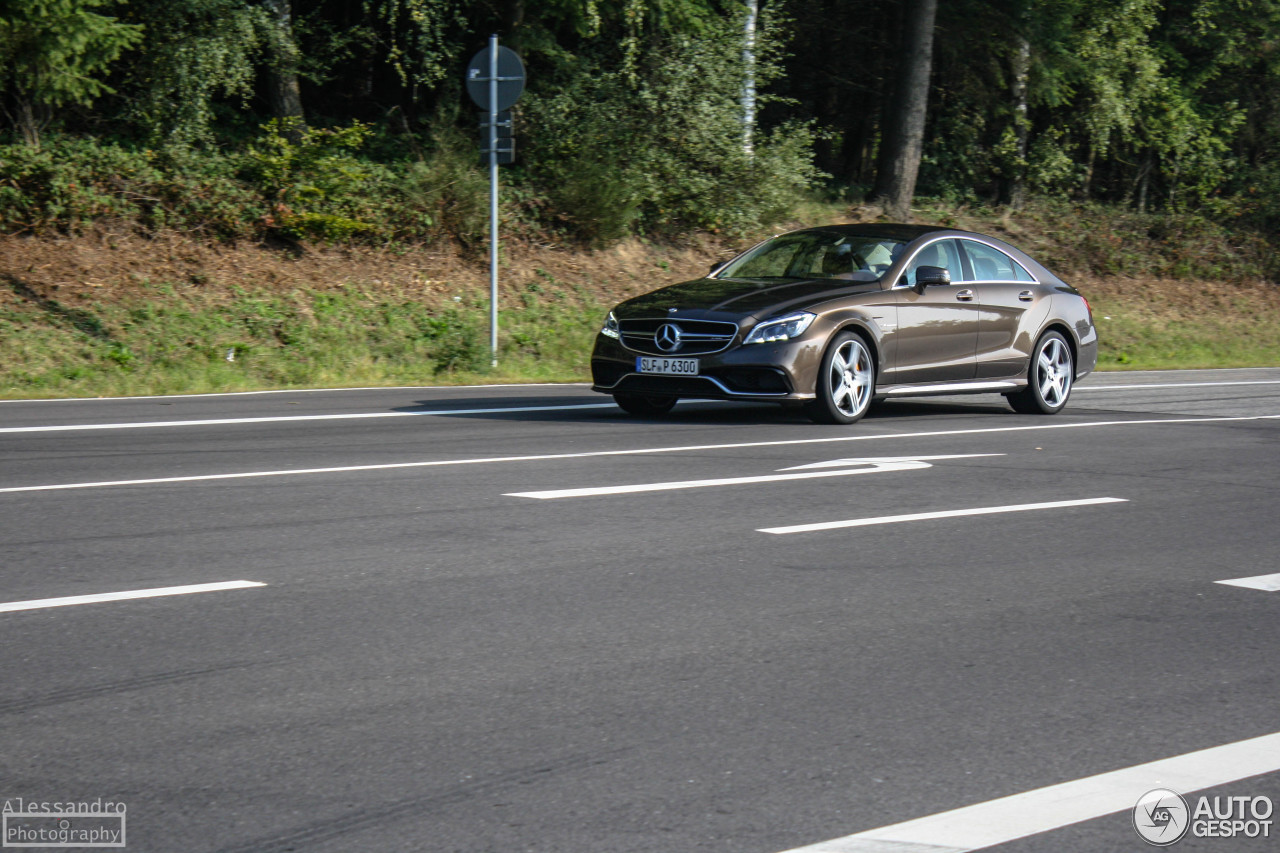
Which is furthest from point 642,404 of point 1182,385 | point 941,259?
point 1182,385

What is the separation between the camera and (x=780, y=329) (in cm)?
1148

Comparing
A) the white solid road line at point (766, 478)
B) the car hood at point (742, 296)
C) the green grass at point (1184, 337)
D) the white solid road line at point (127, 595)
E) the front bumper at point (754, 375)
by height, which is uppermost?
the car hood at point (742, 296)

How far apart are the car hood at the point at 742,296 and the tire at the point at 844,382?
0.42 meters

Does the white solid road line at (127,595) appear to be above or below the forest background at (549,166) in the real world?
below

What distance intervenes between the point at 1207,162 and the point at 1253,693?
31.5m

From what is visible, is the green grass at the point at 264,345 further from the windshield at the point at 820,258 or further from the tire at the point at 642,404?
the windshield at the point at 820,258

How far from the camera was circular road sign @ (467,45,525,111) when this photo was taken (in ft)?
54.6

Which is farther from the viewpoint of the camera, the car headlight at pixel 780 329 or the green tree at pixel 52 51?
the green tree at pixel 52 51

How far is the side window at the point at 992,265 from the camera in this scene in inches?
534

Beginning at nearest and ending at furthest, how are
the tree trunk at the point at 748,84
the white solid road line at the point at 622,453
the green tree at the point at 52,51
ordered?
the white solid road line at the point at 622,453 → the green tree at the point at 52,51 → the tree trunk at the point at 748,84

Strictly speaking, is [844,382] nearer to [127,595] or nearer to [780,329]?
[780,329]

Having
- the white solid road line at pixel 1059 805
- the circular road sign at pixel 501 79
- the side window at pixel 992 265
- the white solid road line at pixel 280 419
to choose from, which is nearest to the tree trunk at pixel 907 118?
the circular road sign at pixel 501 79

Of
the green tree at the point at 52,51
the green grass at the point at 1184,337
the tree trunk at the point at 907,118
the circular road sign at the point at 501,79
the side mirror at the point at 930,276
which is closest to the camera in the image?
the side mirror at the point at 930,276

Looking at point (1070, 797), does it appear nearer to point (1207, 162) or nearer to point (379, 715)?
point (379, 715)
